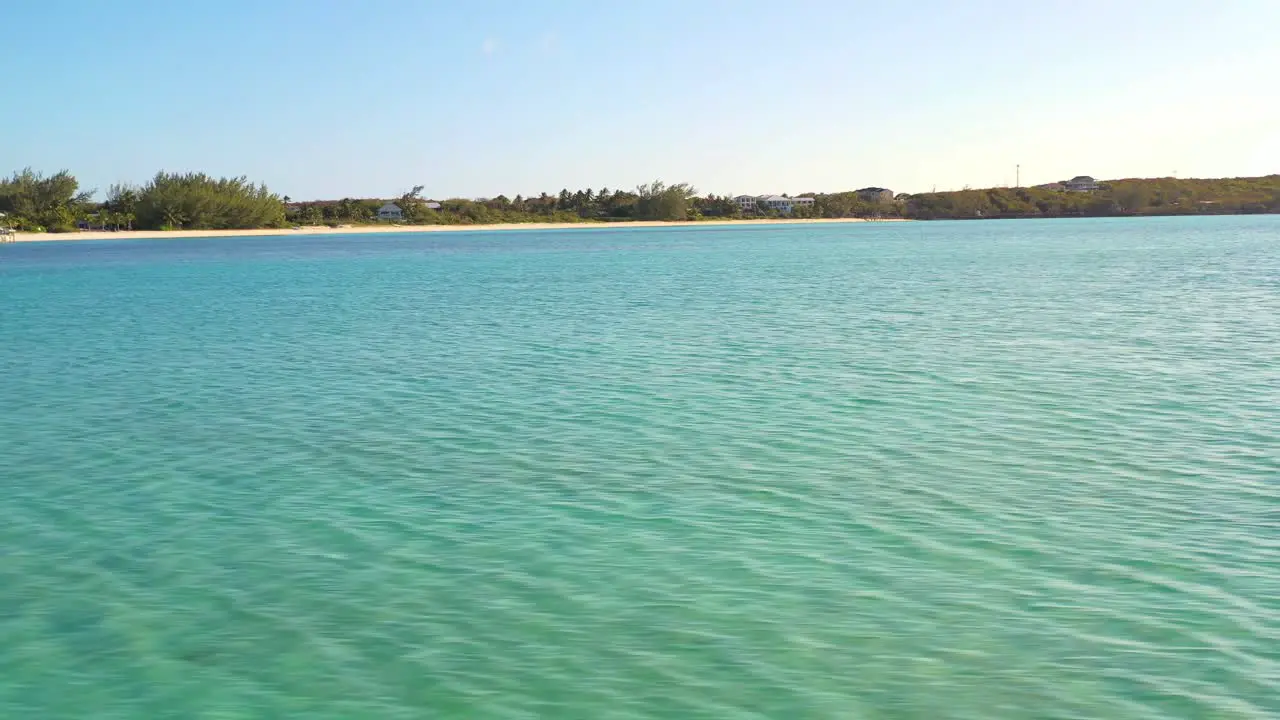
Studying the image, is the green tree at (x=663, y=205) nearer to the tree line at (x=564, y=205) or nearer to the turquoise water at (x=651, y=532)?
the tree line at (x=564, y=205)

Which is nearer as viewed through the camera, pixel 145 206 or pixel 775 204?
pixel 145 206

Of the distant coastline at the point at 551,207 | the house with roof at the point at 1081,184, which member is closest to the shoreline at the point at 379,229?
the distant coastline at the point at 551,207

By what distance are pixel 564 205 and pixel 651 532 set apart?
14982 cm

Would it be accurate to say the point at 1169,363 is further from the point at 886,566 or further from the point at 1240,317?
the point at 886,566

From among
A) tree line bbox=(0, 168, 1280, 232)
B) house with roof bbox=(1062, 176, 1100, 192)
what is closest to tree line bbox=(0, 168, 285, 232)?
tree line bbox=(0, 168, 1280, 232)

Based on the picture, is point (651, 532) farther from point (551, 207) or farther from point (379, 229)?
point (551, 207)

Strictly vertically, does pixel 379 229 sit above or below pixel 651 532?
above

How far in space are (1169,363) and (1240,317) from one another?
700 cm

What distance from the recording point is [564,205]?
6097 inches

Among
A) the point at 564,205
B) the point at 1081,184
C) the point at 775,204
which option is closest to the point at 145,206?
the point at 564,205

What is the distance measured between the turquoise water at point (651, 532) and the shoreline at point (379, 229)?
83.4 m

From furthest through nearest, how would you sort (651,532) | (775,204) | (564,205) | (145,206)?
(775,204)
(564,205)
(145,206)
(651,532)

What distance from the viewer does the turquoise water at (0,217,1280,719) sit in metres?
4.92

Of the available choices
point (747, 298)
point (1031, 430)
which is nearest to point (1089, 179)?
point (747, 298)
